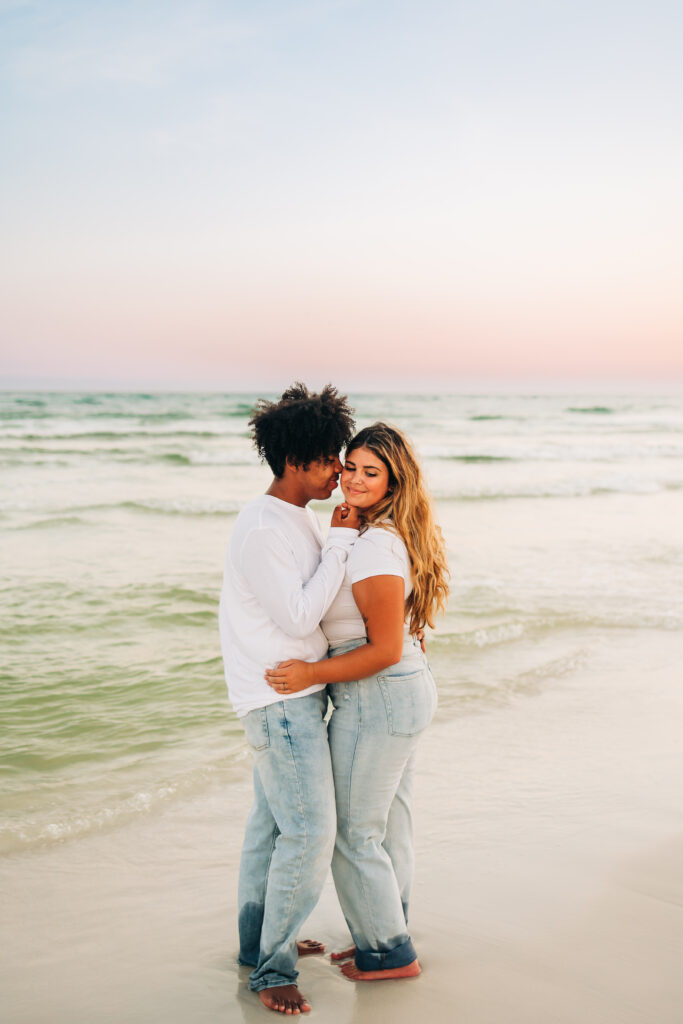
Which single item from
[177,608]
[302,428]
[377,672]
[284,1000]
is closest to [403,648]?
[377,672]

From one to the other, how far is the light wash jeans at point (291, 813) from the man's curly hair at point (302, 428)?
79 cm

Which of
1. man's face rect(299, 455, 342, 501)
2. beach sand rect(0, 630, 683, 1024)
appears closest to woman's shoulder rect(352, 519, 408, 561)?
man's face rect(299, 455, 342, 501)

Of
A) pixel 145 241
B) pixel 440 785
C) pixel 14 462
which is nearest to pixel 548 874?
pixel 440 785

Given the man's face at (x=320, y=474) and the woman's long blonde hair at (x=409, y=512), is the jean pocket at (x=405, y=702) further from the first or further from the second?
the man's face at (x=320, y=474)

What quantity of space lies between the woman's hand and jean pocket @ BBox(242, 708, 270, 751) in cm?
13

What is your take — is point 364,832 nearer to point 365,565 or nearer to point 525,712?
point 365,565

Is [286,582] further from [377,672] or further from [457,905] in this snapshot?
[457,905]

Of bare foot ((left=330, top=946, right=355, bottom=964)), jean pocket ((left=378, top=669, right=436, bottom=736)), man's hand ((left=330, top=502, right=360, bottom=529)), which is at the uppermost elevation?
man's hand ((left=330, top=502, right=360, bottom=529))

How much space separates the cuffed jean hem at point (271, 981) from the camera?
270 centimetres

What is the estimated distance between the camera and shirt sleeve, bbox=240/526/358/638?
246 cm

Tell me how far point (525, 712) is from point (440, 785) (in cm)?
140

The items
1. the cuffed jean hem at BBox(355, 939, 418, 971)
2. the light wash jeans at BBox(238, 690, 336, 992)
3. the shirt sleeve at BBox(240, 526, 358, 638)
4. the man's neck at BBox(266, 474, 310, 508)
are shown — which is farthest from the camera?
the cuffed jean hem at BBox(355, 939, 418, 971)

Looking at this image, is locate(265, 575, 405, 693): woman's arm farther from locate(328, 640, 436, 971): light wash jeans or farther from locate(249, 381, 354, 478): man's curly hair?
locate(249, 381, 354, 478): man's curly hair

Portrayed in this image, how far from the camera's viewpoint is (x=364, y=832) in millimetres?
2697
